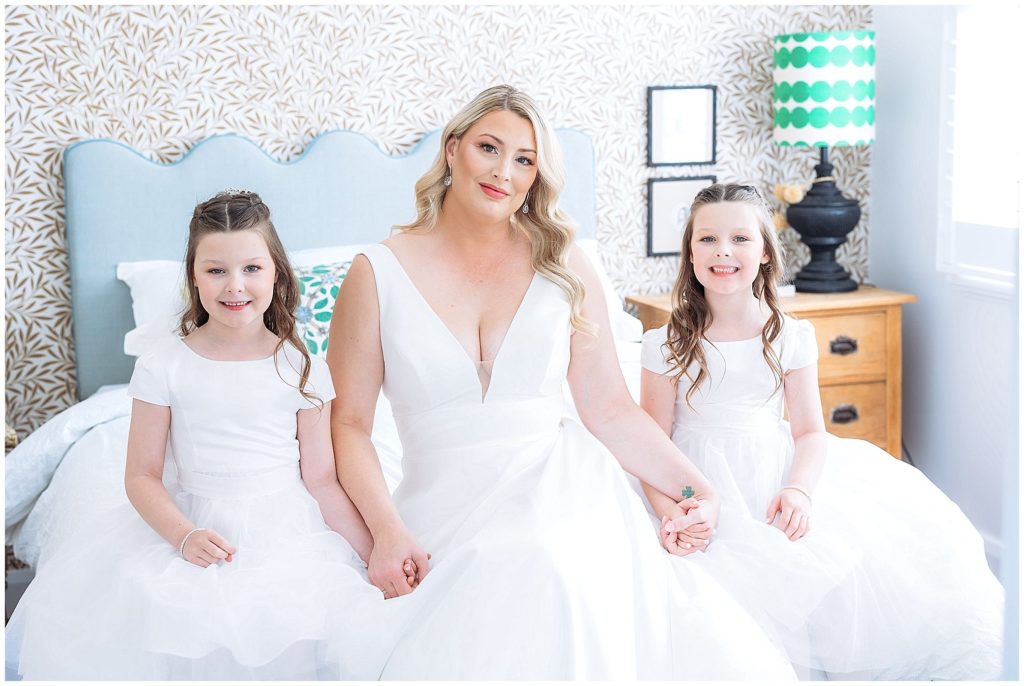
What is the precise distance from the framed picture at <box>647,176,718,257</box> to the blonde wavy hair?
1854mm

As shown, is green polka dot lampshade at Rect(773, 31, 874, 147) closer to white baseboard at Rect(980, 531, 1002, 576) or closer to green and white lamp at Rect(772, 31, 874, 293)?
green and white lamp at Rect(772, 31, 874, 293)

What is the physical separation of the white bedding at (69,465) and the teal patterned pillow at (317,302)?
0.27 meters

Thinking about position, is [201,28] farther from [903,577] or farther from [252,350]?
[903,577]

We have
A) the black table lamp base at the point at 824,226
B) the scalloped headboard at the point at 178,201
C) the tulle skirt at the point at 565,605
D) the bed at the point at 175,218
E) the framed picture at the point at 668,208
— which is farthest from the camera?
the framed picture at the point at 668,208

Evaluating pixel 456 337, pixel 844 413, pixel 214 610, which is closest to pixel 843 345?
pixel 844 413

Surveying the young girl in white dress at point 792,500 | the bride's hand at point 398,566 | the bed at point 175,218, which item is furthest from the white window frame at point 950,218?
the bride's hand at point 398,566

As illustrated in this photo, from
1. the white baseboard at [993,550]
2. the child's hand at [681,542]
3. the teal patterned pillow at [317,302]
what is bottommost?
the white baseboard at [993,550]

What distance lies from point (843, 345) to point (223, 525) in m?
2.34

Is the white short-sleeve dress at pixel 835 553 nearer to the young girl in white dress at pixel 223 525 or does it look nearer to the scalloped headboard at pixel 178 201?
the young girl in white dress at pixel 223 525

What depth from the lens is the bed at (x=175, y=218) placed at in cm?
291

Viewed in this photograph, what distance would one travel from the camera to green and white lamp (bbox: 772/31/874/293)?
3.29 meters

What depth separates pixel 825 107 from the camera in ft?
10.8

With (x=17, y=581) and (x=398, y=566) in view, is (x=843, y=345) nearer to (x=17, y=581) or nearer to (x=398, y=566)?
(x=398, y=566)

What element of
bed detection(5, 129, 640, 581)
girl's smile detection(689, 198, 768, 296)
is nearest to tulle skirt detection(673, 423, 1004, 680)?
girl's smile detection(689, 198, 768, 296)
